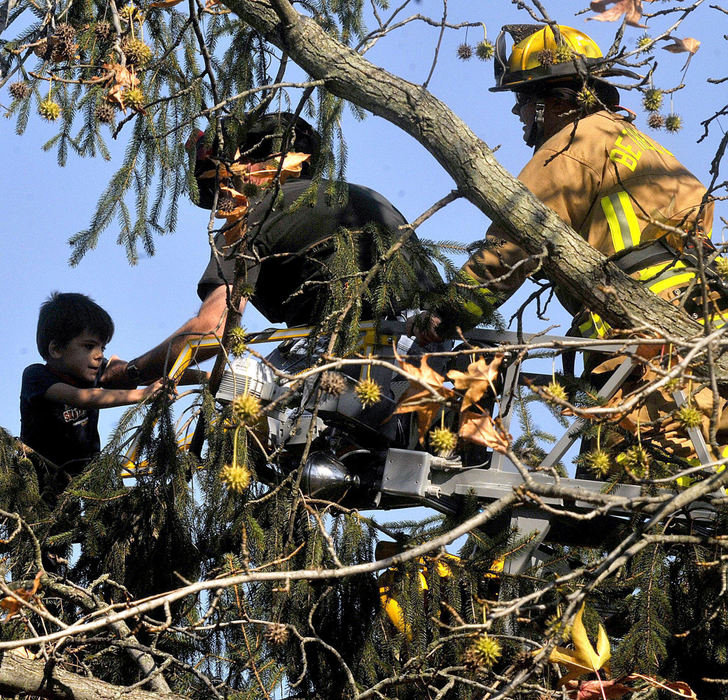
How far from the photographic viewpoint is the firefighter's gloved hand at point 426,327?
14.0 feet

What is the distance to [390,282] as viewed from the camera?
4.29 m

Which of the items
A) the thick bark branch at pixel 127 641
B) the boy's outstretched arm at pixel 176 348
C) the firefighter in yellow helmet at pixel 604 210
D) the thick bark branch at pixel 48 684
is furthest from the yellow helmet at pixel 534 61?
the thick bark branch at pixel 48 684

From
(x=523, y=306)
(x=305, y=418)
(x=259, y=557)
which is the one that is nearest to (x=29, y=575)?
(x=259, y=557)

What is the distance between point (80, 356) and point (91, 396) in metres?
0.53

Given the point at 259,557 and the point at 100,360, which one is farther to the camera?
the point at 100,360

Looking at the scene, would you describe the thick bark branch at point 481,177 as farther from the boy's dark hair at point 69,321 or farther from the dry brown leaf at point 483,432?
the boy's dark hair at point 69,321

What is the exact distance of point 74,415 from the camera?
5.66m

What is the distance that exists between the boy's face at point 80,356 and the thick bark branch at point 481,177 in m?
2.45

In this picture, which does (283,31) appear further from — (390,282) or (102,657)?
(102,657)

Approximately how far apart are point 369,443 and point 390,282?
0.70 meters

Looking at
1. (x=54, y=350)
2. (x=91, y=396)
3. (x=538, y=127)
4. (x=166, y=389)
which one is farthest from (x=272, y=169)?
(x=54, y=350)

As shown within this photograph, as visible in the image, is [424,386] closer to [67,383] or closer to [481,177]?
[481,177]

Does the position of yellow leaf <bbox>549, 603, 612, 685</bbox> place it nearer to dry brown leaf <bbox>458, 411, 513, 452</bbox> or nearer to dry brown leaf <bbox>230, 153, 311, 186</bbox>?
dry brown leaf <bbox>458, 411, 513, 452</bbox>

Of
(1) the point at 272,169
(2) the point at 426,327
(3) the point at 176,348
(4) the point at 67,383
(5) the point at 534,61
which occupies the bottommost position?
(4) the point at 67,383
